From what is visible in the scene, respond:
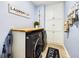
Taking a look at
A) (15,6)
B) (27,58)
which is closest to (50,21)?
(15,6)

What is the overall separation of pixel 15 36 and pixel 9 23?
406 millimetres

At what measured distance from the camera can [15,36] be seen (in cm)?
212

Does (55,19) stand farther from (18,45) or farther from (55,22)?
(18,45)

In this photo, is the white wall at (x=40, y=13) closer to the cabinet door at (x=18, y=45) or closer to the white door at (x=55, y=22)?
the white door at (x=55, y=22)

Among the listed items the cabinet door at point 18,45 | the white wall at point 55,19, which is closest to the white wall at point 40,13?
the white wall at point 55,19

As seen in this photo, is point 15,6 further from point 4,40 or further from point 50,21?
point 50,21

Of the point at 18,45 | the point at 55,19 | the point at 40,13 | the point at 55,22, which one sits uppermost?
the point at 40,13

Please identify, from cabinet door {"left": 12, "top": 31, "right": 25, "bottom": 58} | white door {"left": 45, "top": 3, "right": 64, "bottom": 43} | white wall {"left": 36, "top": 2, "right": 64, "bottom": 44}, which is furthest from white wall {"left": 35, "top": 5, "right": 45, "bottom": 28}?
cabinet door {"left": 12, "top": 31, "right": 25, "bottom": 58}

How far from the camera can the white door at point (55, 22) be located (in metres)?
4.23

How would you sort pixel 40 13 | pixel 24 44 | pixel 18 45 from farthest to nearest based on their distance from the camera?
1. pixel 40 13
2. pixel 18 45
3. pixel 24 44

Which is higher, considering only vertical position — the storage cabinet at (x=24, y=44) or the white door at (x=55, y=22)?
the white door at (x=55, y=22)

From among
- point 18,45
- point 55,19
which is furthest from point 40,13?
point 18,45

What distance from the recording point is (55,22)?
4.37 metres

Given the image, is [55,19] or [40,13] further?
[40,13]
